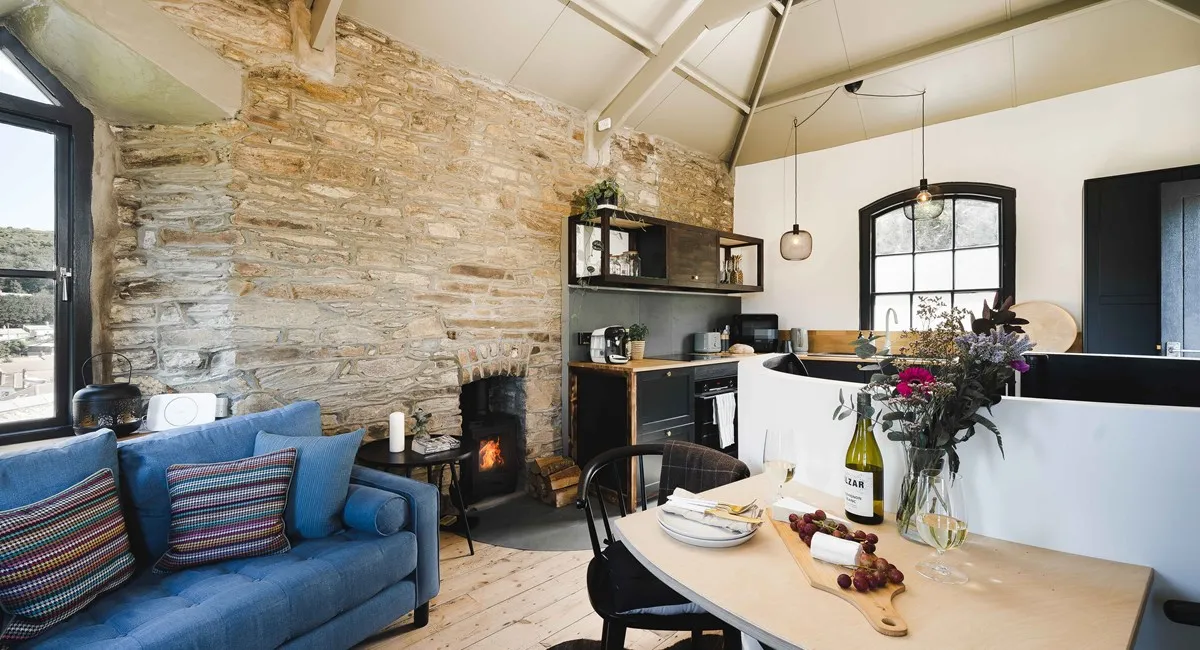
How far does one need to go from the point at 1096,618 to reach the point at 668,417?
10.6ft

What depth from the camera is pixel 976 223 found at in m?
4.84

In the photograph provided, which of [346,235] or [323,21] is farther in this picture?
[346,235]

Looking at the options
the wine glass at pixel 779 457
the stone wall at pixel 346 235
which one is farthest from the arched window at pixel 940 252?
the wine glass at pixel 779 457

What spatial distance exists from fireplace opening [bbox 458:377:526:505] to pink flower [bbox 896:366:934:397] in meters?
2.94

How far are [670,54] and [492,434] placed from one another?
3.09 meters

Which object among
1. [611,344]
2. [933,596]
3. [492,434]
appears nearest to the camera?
[933,596]

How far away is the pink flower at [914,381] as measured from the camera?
52.8 inches

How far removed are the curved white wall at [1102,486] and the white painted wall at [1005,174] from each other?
3.94 metres

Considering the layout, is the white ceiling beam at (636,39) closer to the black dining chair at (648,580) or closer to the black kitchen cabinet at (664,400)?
the black kitchen cabinet at (664,400)

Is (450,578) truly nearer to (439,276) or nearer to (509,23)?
(439,276)

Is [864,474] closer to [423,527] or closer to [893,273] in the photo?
[423,527]

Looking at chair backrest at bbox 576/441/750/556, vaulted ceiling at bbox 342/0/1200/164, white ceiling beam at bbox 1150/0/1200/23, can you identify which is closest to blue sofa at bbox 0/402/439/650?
chair backrest at bbox 576/441/750/556

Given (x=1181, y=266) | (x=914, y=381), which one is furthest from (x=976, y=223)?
(x=914, y=381)

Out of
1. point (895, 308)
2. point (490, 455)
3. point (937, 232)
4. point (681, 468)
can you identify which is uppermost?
point (937, 232)
